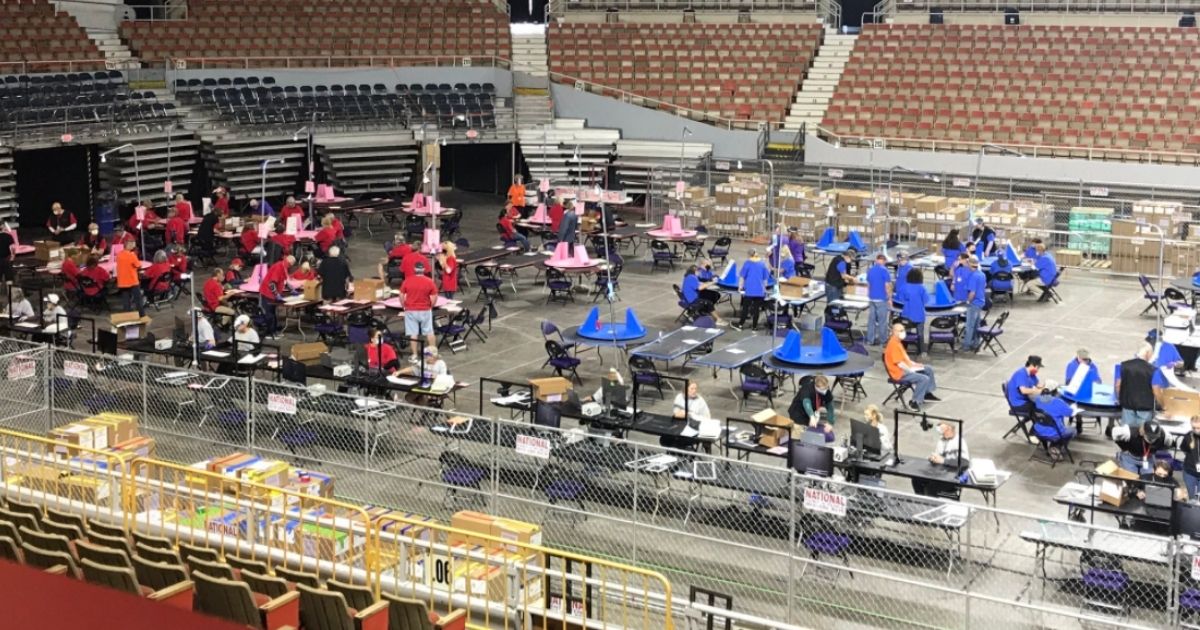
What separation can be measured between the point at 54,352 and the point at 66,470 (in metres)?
3.77

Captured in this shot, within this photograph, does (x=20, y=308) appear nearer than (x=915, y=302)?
No

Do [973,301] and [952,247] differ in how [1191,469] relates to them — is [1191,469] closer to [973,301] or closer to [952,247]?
[973,301]

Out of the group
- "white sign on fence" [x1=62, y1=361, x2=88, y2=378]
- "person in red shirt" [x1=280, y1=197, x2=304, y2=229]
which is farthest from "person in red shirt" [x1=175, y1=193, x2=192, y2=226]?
"white sign on fence" [x1=62, y1=361, x2=88, y2=378]

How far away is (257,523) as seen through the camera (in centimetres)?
1213

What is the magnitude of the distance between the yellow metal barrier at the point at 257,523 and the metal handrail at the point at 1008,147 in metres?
24.9

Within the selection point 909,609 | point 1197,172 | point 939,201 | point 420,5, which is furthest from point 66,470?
point 420,5

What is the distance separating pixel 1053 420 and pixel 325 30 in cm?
2841

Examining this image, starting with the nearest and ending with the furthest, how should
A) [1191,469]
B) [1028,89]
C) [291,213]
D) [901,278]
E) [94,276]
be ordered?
1. [1191,469]
2. [901,278]
3. [94,276]
4. [291,213]
5. [1028,89]

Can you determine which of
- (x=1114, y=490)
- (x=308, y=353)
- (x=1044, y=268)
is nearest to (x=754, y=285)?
(x=1044, y=268)

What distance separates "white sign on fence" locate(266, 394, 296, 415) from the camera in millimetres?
14500

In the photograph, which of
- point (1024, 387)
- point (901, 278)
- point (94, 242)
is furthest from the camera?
point (94, 242)

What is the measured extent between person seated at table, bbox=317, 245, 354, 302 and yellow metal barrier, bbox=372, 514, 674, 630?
35.4 ft

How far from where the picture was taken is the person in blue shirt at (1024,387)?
16.8 m

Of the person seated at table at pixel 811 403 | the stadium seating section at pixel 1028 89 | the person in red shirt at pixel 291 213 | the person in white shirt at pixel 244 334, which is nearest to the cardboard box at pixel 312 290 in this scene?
the person in white shirt at pixel 244 334
